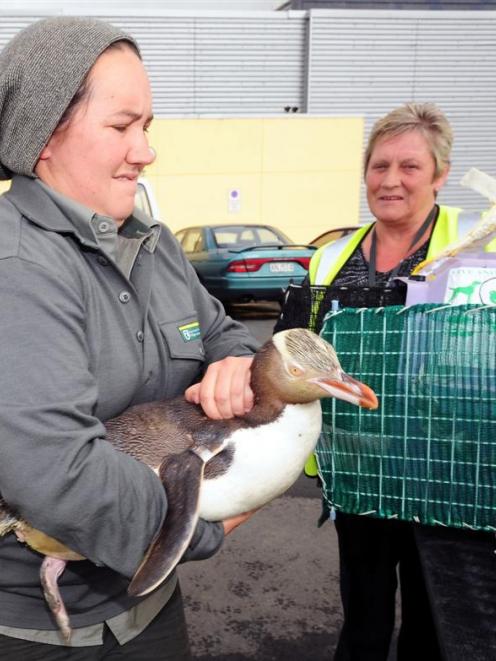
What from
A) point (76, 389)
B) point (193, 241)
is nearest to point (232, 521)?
point (76, 389)

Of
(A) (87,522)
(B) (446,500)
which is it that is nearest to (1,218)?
(A) (87,522)

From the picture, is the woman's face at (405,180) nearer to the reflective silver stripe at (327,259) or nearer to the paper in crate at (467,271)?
the reflective silver stripe at (327,259)

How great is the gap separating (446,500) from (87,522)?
93 centimetres

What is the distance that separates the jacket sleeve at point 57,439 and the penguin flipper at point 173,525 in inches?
1.2

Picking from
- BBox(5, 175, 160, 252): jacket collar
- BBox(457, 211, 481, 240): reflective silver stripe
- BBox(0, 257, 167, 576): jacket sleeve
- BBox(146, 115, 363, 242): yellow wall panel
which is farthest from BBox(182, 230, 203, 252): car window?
BBox(0, 257, 167, 576): jacket sleeve

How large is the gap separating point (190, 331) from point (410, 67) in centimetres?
1905

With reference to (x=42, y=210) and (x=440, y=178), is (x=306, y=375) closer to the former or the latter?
(x=42, y=210)

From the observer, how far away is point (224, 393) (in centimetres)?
140

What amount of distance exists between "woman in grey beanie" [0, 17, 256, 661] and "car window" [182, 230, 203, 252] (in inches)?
383

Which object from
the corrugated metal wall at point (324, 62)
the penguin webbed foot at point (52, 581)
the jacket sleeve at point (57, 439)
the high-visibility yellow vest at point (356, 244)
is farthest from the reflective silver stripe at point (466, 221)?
the corrugated metal wall at point (324, 62)

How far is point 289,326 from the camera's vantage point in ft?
7.25

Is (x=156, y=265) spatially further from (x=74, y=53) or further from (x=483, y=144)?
(x=483, y=144)

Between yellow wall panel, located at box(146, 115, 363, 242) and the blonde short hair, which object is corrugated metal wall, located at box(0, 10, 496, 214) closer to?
yellow wall panel, located at box(146, 115, 363, 242)

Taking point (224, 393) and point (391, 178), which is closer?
point (224, 393)
